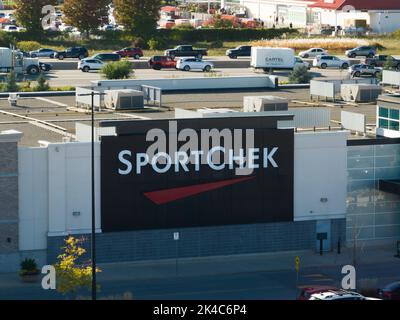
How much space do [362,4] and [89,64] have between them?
133 ft

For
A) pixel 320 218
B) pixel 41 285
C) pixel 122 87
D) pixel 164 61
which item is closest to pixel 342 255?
pixel 320 218

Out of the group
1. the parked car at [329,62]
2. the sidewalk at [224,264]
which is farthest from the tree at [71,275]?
the parked car at [329,62]

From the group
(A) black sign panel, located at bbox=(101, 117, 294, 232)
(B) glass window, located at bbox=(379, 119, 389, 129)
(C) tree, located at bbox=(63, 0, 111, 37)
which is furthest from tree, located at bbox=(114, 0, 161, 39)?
(A) black sign panel, located at bbox=(101, 117, 294, 232)

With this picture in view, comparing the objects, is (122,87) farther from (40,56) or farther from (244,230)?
(40,56)

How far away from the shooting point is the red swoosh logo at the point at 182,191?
159 feet

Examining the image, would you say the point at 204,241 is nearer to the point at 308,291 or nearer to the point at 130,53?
the point at 308,291

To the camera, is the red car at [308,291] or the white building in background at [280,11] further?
the white building in background at [280,11]

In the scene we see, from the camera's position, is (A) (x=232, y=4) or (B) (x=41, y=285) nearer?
(B) (x=41, y=285)

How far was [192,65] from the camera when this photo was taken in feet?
315

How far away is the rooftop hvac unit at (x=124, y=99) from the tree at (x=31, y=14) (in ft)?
179

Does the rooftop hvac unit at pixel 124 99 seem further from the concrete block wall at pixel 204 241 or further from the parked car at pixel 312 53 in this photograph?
the parked car at pixel 312 53

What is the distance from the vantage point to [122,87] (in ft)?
210

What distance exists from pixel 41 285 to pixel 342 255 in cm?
1114

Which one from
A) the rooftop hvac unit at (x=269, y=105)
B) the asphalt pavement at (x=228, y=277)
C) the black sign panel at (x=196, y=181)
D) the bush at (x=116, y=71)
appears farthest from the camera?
the bush at (x=116, y=71)
